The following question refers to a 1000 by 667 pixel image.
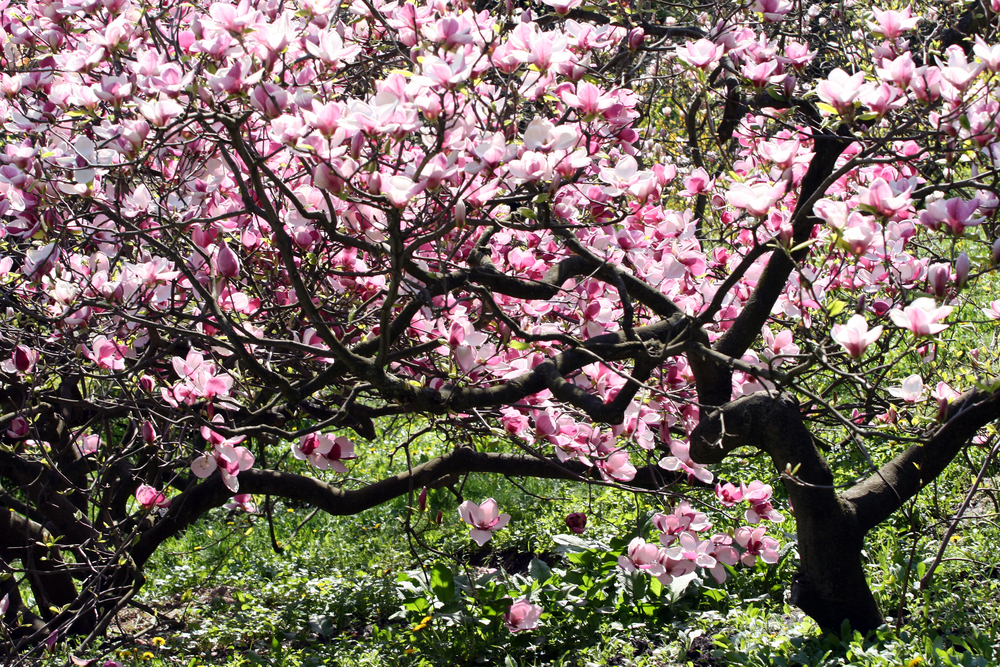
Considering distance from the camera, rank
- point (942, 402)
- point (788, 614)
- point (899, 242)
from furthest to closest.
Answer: point (788, 614) < point (899, 242) < point (942, 402)

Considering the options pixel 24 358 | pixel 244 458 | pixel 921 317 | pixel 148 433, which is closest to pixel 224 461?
pixel 244 458

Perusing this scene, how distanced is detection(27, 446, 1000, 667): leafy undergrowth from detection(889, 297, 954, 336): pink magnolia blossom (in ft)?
3.60

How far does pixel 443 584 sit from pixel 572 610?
483 millimetres

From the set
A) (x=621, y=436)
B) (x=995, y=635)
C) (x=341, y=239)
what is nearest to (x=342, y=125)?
(x=341, y=239)

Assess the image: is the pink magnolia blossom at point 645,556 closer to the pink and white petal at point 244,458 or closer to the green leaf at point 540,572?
the green leaf at point 540,572

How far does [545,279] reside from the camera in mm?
2365

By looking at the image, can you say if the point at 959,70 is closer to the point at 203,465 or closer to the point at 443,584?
the point at 203,465

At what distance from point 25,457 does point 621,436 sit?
7.47 feet

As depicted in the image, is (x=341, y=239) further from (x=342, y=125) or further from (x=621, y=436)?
(x=621, y=436)

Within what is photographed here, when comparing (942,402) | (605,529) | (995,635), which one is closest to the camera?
(942,402)

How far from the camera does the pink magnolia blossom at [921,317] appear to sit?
62.6 inches

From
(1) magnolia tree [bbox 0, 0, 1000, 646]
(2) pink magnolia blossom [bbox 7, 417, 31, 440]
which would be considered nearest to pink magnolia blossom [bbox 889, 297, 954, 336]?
(1) magnolia tree [bbox 0, 0, 1000, 646]

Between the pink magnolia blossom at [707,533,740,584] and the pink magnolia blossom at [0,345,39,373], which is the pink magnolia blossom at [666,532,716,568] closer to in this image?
the pink magnolia blossom at [707,533,740,584]

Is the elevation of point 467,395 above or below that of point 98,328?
below
